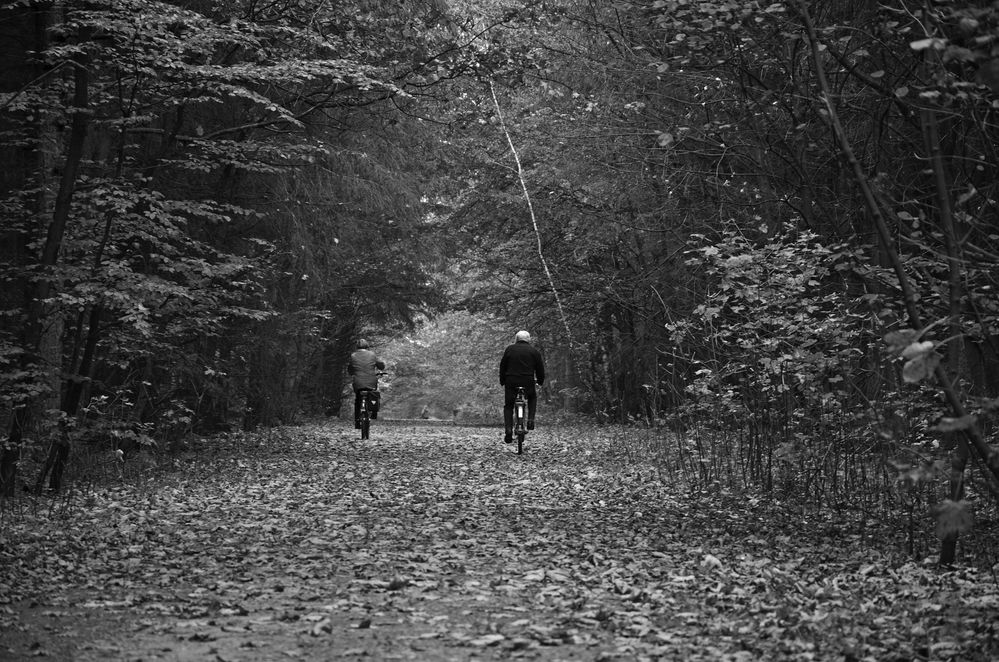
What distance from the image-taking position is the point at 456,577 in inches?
284

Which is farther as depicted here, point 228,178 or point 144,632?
point 228,178

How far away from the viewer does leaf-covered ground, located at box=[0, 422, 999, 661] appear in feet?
17.9

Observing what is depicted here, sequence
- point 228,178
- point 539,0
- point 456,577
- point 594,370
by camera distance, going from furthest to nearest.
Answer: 1. point 594,370
2. point 228,178
3. point 539,0
4. point 456,577

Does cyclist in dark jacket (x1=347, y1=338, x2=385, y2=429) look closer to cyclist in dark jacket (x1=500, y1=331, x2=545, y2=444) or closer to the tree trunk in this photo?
cyclist in dark jacket (x1=500, y1=331, x2=545, y2=444)

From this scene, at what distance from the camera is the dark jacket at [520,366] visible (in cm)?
1769

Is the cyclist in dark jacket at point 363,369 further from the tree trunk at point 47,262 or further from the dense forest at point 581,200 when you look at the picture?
the tree trunk at point 47,262

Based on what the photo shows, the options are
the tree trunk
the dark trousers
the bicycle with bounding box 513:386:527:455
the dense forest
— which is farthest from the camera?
the dark trousers

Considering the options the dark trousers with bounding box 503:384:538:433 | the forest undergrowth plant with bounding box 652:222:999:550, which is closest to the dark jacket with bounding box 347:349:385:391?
the dark trousers with bounding box 503:384:538:433

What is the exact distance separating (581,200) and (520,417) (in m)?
7.40

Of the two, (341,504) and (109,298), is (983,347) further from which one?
(109,298)

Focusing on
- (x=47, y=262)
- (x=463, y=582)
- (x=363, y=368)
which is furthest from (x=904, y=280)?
(x=363, y=368)

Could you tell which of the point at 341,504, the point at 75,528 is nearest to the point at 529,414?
the point at 341,504

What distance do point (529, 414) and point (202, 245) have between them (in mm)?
6724

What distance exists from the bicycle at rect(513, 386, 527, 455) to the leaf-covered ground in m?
5.49
